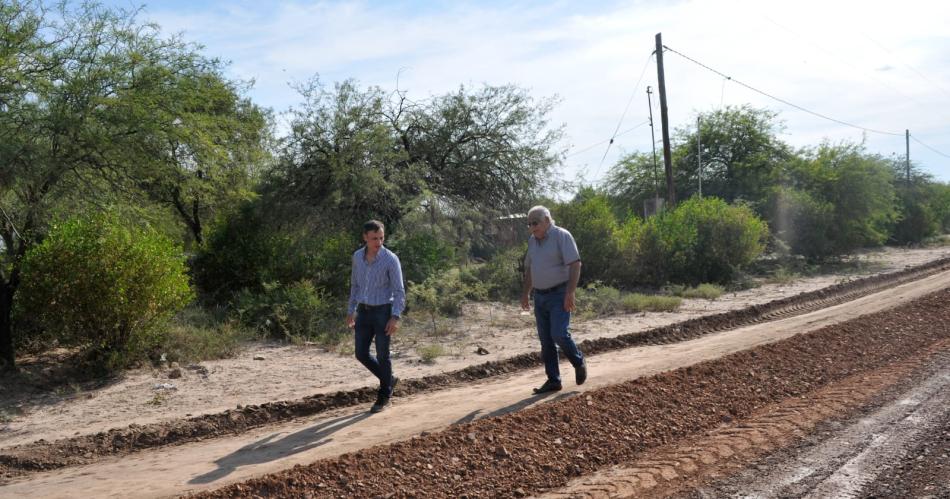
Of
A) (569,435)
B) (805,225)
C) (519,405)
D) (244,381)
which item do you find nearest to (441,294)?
(244,381)

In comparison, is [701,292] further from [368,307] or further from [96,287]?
[96,287]

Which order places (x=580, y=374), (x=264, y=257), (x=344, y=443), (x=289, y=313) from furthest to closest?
(x=264, y=257) < (x=289, y=313) < (x=580, y=374) < (x=344, y=443)

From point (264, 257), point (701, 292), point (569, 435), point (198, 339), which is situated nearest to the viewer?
point (569, 435)

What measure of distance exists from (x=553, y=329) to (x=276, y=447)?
2916 millimetres

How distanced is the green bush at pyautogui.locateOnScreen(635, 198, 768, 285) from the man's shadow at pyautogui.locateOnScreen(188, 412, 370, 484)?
1512 centimetres

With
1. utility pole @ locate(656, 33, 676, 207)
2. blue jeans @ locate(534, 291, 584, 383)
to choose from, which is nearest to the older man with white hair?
blue jeans @ locate(534, 291, 584, 383)

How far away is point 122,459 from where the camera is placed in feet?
22.1

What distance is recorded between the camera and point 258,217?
16078 millimetres

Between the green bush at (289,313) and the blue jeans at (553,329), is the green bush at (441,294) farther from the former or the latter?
the blue jeans at (553,329)

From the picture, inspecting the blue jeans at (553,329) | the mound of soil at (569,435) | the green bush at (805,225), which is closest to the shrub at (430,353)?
the blue jeans at (553,329)

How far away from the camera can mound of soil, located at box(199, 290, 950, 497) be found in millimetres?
5465

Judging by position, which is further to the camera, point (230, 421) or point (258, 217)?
point (258, 217)

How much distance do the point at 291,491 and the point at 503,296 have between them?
1283cm

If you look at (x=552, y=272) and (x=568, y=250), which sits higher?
(x=568, y=250)
